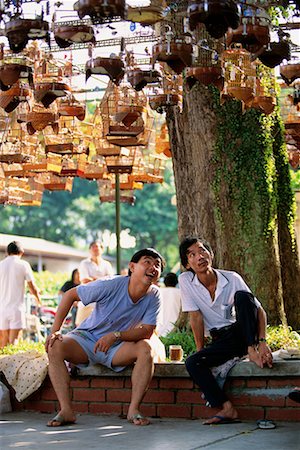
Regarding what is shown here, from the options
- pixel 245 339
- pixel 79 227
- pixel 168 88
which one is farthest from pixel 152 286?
pixel 79 227

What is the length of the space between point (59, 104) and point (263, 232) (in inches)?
127

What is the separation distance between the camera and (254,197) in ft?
35.8

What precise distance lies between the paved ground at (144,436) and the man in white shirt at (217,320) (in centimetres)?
35

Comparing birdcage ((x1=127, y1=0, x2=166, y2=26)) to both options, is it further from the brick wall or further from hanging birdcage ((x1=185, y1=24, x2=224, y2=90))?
the brick wall

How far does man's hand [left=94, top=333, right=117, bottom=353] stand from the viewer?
27.8 feet

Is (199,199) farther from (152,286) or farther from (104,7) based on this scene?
(104,7)

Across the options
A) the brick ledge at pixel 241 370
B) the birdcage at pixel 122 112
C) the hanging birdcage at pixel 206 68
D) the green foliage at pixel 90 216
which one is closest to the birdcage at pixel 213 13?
the hanging birdcage at pixel 206 68

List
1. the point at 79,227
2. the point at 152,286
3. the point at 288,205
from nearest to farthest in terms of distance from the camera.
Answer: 1. the point at 152,286
2. the point at 288,205
3. the point at 79,227

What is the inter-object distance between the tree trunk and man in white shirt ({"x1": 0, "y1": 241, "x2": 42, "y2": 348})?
12.4ft

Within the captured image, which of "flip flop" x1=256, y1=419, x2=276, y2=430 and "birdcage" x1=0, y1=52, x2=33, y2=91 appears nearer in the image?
"flip flop" x1=256, y1=419, x2=276, y2=430

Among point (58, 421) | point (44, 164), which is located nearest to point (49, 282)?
point (44, 164)

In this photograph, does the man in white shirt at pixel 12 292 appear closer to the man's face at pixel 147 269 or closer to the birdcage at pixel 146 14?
the man's face at pixel 147 269

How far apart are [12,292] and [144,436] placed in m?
7.00

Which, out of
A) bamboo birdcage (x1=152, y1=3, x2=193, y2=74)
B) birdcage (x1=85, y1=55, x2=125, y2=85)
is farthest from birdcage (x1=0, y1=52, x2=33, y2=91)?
bamboo birdcage (x1=152, y1=3, x2=193, y2=74)
